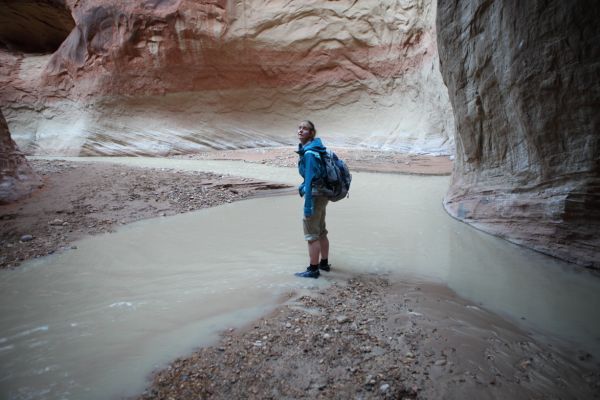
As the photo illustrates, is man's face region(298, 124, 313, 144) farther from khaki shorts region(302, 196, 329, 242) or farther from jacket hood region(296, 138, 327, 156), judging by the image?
khaki shorts region(302, 196, 329, 242)

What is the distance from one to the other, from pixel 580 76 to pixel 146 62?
14.2 meters

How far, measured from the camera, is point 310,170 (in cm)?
275

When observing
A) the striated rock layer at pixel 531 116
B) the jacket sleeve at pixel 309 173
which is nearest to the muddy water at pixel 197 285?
the striated rock layer at pixel 531 116

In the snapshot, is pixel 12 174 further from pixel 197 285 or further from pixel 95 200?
pixel 197 285

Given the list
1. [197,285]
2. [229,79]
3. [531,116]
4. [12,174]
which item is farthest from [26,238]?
[229,79]

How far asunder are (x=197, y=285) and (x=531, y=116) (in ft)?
11.4

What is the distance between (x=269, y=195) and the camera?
6.52 metres

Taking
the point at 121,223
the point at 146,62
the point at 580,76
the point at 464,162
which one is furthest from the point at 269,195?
the point at 146,62

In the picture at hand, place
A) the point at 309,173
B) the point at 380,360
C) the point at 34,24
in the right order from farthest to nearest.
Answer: the point at 34,24
the point at 309,173
the point at 380,360

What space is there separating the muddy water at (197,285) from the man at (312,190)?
0.23 metres

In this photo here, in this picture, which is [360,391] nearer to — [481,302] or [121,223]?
[481,302]

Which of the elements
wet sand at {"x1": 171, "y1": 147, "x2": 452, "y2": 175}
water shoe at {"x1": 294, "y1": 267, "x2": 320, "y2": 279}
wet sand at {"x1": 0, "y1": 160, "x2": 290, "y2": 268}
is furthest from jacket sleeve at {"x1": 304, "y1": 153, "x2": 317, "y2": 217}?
wet sand at {"x1": 171, "y1": 147, "x2": 452, "y2": 175}

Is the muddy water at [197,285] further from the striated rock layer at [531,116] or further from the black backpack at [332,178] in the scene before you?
the black backpack at [332,178]

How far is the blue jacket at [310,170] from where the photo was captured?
2752 mm
